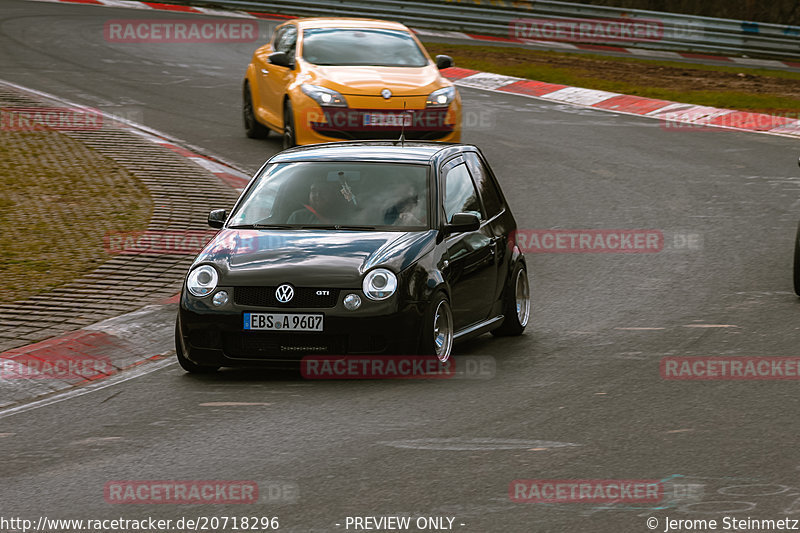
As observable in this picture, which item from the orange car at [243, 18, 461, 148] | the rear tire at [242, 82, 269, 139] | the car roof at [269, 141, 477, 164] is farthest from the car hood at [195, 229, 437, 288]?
the rear tire at [242, 82, 269, 139]

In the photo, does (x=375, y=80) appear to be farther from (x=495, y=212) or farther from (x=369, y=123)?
(x=495, y=212)

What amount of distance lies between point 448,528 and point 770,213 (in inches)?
418

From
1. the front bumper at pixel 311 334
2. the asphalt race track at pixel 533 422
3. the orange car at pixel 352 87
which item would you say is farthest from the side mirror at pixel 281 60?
the front bumper at pixel 311 334

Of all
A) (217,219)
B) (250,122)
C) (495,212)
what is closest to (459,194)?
(495,212)

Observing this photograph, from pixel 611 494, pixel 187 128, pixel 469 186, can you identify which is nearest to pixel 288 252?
pixel 469 186

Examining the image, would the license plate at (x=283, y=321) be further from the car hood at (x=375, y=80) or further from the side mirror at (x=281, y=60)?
the side mirror at (x=281, y=60)

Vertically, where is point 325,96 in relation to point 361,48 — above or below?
below

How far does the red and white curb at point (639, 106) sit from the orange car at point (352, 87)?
18.3ft

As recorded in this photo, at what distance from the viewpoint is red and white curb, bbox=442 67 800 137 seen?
21.7 meters

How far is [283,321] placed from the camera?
848 centimetres

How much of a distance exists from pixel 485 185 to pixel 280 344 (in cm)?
273

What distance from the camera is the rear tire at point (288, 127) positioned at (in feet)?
55.9

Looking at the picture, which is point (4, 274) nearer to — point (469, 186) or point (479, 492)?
point (469, 186)

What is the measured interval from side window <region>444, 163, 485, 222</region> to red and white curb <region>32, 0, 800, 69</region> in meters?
22.9
